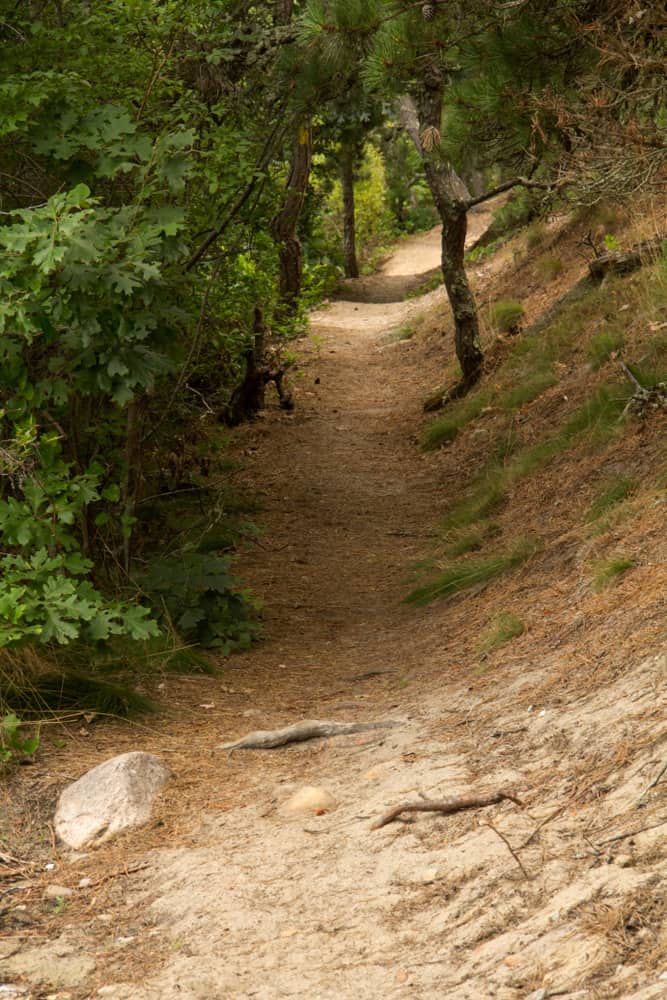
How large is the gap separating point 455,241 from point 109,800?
905 cm

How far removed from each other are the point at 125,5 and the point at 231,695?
354 cm

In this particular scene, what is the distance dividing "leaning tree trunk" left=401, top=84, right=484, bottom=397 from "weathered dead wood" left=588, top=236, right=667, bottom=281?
1.43m

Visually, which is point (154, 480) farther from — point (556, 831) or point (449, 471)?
point (556, 831)

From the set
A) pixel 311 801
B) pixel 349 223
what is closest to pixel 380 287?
pixel 349 223

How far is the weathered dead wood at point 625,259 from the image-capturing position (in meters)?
10.2

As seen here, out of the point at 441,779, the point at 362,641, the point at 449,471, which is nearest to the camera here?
the point at 441,779

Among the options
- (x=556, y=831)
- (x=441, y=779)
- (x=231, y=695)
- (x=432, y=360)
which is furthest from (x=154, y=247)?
(x=432, y=360)

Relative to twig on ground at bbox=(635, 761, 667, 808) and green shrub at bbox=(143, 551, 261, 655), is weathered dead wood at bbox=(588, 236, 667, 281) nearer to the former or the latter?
green shrub at bbox=(143, 551, 261, 655)

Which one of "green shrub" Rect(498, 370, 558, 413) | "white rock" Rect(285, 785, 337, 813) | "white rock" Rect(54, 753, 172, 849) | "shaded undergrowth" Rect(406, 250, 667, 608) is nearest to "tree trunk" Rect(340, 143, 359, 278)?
"shaded undergrowth" Rect(406, 250, 667, 608)

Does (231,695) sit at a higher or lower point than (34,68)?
lower

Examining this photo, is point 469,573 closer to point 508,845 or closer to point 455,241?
point 508,845

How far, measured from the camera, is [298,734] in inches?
186

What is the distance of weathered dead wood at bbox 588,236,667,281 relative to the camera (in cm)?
1024

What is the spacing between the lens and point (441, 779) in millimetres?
3793
